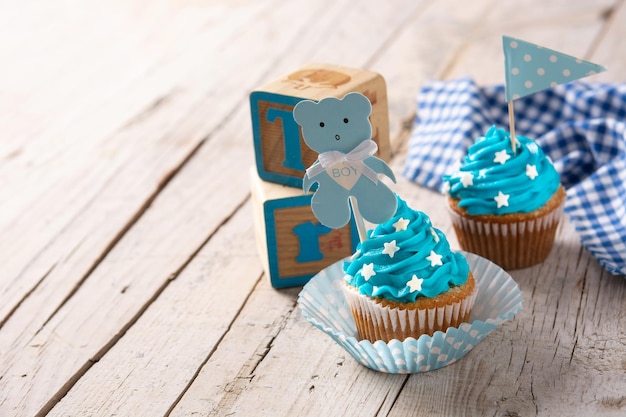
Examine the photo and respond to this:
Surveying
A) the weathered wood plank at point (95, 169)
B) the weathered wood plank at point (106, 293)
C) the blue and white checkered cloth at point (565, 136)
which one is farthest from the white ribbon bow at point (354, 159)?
the weathered wood plank at point (95, 169)

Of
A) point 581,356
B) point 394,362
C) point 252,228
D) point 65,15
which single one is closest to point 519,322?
point 581,356

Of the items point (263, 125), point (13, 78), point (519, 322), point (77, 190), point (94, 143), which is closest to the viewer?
point (519, 322)

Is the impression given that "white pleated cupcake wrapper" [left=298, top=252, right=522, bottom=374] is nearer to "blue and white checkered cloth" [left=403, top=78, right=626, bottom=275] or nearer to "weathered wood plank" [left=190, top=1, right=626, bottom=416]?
"weathered wood plank" [left=190, top=1, right=626, bottom=416]

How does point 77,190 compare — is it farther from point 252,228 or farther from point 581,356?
point 581,356

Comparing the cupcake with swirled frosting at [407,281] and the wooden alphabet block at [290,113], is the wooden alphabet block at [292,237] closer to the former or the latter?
the wooden alphabet block at [290,113]

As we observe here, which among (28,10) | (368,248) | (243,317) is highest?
(368,248)

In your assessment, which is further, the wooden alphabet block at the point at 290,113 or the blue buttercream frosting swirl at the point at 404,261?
the wooden alphabet block at the point at 290,113
